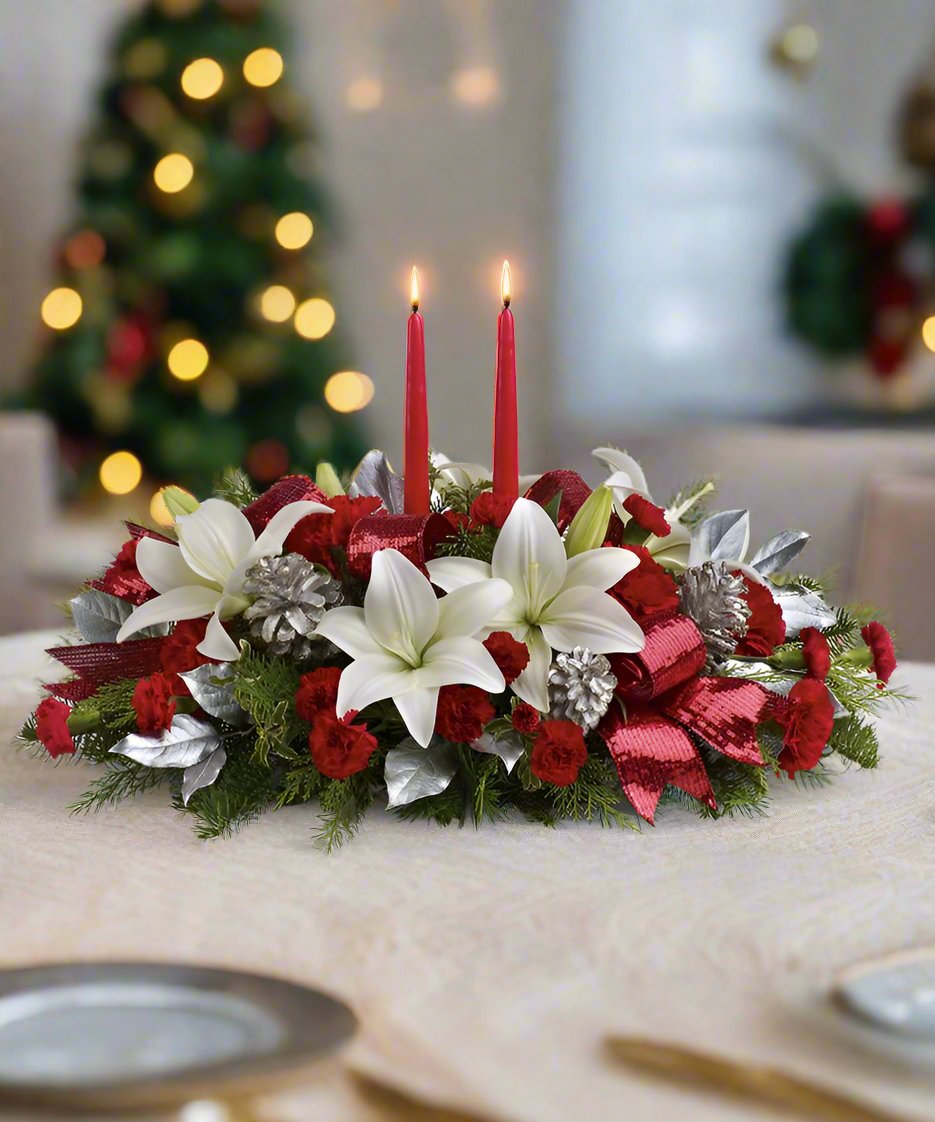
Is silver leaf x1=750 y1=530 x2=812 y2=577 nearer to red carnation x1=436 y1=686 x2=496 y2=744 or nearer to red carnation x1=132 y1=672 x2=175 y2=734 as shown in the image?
red carnation x1=436 y1=686 x2=496 y2=744

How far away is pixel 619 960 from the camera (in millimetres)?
474

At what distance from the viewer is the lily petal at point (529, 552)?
2.08 ft

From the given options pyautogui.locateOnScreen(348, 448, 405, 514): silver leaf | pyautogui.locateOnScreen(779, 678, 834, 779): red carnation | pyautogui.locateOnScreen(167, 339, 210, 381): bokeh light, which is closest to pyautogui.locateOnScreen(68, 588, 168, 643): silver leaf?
pyautogui.locateOnScreen(348, 448, 405, 514): silver leaf

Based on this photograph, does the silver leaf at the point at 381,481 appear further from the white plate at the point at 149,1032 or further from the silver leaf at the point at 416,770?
the white plate at the point at 149,1032

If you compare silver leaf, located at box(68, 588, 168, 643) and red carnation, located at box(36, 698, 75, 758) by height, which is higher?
silver leaf, located at box(68, 588, 168, 643)

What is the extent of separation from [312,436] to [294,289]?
43cm

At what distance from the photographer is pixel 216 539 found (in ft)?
2.19

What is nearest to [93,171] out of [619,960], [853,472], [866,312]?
[866,312]

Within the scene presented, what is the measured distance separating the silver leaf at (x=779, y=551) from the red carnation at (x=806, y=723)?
135 mm

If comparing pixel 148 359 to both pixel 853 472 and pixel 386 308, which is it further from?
pixel 853 472

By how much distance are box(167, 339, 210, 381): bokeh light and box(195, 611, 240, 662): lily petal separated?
3.08m

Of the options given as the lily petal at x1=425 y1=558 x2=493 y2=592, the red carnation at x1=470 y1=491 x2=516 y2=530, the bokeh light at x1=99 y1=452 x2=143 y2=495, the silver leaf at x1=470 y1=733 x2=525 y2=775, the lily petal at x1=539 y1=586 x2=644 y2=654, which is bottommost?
the bokeh light at x1=99 y1=452 x2=143 y2=495

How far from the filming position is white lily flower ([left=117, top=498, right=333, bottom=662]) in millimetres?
646

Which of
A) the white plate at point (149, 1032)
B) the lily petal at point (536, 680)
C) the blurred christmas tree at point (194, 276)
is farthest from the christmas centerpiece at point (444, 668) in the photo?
the blurred christmas tree at point (194, 276)
